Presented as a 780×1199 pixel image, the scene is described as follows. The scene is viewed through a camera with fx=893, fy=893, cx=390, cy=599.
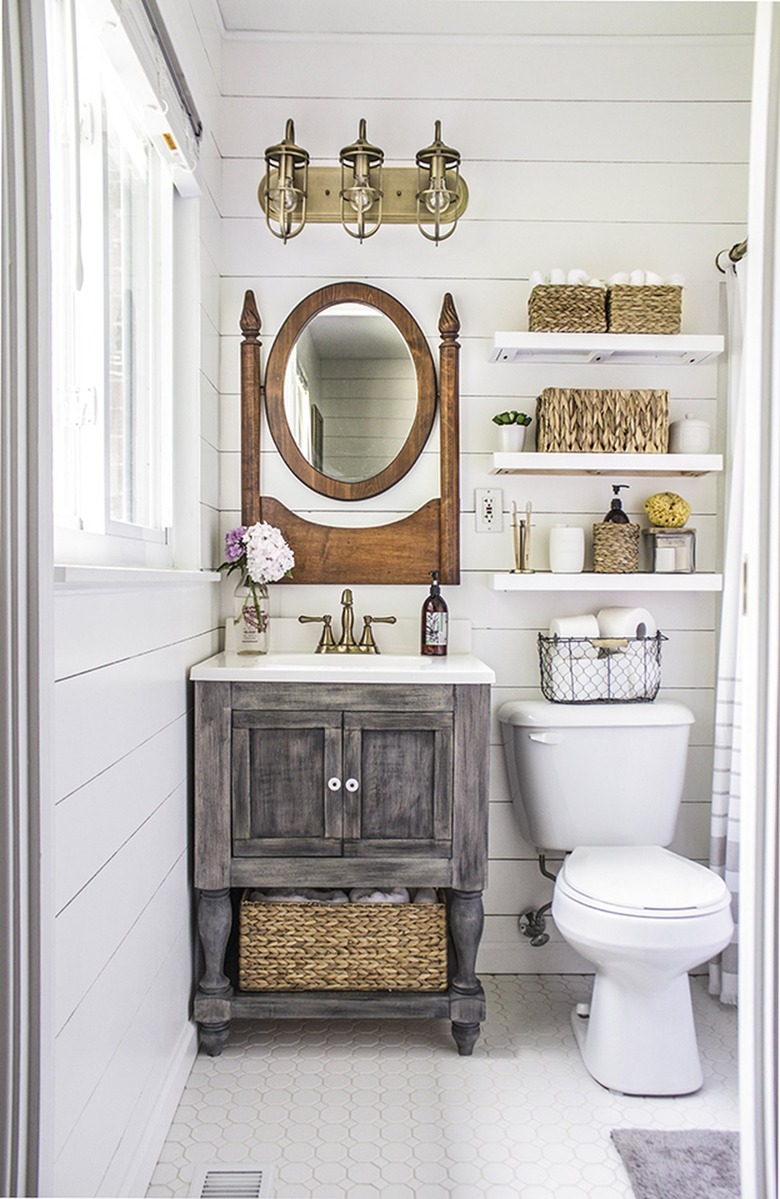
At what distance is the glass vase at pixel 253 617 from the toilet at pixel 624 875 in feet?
2.27

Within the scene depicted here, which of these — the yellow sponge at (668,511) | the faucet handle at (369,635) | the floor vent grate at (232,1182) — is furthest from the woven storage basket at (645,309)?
the floor vent grate at (232,1182)

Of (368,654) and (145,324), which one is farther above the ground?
(145,324)

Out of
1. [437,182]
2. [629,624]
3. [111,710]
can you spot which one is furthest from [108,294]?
[629,624]

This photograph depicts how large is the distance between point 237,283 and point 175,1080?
2011 mm

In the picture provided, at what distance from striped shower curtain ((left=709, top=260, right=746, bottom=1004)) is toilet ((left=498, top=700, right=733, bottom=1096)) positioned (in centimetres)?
12

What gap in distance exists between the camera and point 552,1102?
1.93 meters

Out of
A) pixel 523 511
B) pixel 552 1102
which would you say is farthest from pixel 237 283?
pixel 552 1102

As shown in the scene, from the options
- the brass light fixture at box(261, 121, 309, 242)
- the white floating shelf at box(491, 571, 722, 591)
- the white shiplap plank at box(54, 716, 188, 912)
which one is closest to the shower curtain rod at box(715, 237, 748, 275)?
the white floating shelf at box(491, 571, 722, 591)

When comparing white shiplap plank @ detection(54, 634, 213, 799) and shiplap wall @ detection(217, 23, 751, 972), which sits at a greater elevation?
shiplap wall @ detection(217, 23, 751, 972)

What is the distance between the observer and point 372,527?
99.7 inches

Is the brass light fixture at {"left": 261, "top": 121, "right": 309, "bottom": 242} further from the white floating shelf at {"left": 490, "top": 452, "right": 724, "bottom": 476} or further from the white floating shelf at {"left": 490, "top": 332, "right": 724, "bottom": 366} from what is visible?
the white floating shelf at {"left": 490, "top": 452, "right": 724, "bottom": 476}

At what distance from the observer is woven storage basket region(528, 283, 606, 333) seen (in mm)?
2377

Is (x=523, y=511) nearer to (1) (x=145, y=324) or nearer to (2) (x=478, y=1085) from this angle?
(1) (x=145, y=324)

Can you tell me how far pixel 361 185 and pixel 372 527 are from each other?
0.89 metres
